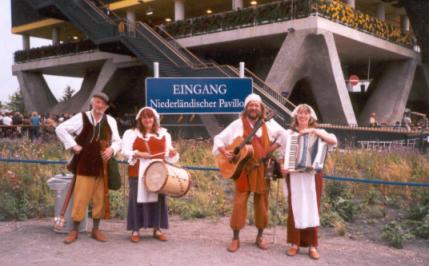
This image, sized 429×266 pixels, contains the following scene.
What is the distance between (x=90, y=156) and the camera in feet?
19.2

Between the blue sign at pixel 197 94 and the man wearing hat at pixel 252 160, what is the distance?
9.23ft

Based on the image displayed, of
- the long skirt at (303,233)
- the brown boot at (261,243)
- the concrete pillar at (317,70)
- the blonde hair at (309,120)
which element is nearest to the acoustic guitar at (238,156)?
the blonde hair at (309,120)

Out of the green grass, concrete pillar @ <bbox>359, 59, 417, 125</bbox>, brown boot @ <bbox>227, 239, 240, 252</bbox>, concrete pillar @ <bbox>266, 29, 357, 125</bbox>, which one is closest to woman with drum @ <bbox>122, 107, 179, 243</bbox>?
brown boot @ <bbox>227, 239, 240, 252</bbox>

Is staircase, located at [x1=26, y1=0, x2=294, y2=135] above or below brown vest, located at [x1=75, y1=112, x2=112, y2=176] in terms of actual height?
above

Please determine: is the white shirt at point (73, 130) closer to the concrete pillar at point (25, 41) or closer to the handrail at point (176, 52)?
the handrail at point (176, 52)

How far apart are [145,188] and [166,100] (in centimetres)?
309

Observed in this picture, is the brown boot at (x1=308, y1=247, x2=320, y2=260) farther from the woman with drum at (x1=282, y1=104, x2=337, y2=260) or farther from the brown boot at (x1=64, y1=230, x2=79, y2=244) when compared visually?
the brown boot at (x1=64, y1=230, x2=79, y2=244)

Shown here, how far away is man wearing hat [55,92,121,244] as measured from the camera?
5.84m

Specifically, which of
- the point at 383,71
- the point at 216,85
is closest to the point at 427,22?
the point at 216,85

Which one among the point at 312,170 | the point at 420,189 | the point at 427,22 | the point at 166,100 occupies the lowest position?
the point at 420,189

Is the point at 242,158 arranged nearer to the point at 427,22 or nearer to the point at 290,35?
the point at 427,22

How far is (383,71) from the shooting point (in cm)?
2869

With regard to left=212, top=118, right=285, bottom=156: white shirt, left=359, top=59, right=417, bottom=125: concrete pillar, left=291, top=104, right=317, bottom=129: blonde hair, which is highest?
left=359, top=59, right=417, bottom=125: concrete pillar

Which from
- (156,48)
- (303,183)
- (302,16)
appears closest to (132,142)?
(303,183)
